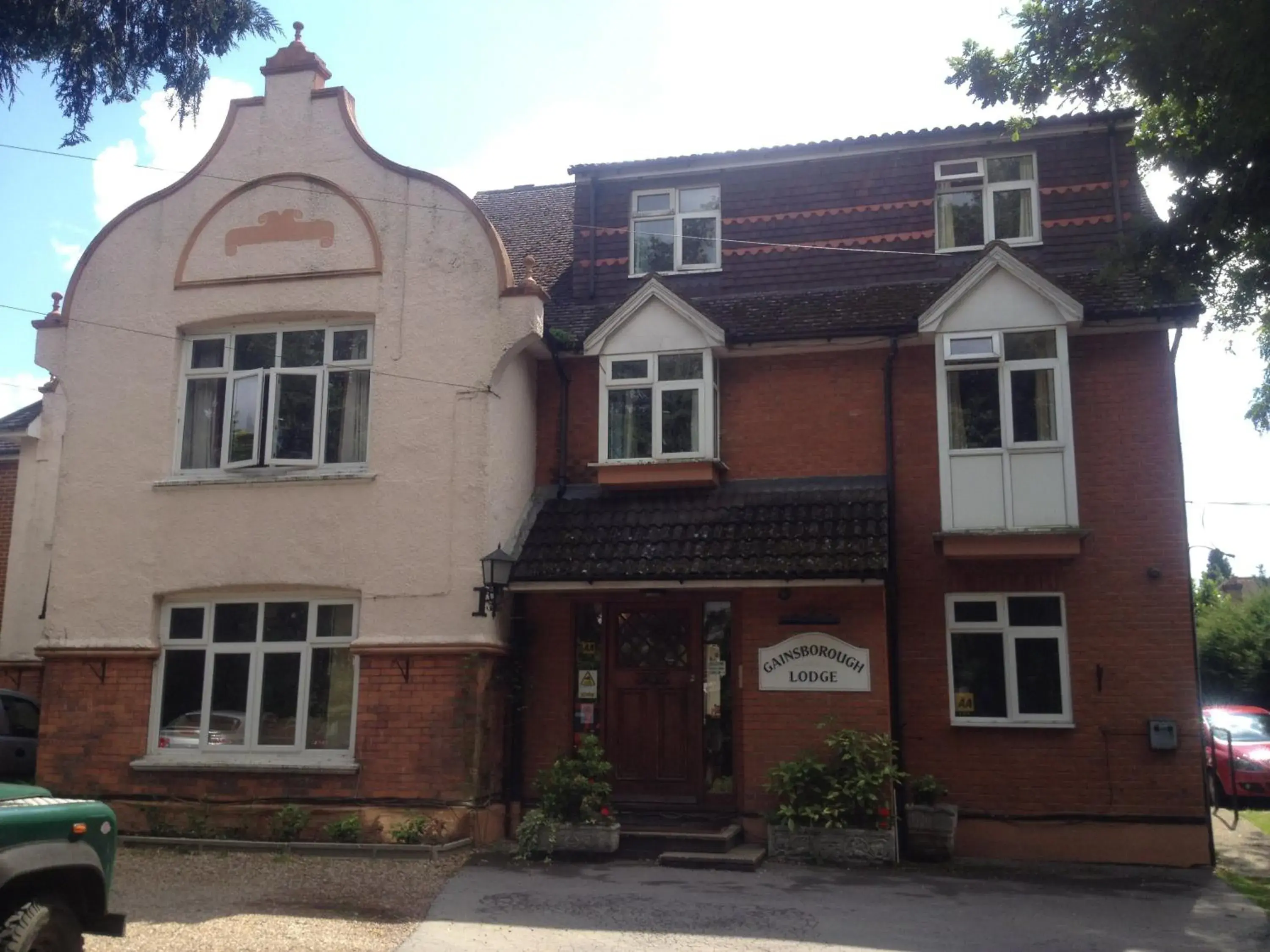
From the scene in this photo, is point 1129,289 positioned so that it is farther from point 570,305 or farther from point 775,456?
point 570,305

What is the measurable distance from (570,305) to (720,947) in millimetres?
9340

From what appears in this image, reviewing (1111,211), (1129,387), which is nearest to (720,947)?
→ (1129,387)

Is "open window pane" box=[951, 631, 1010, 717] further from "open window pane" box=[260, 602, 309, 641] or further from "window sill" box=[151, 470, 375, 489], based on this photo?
"open window pane" box=[260, 602, 309, 641]

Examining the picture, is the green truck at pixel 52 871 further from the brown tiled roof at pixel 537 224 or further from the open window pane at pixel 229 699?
the brown tiled roof at pixel 537 224

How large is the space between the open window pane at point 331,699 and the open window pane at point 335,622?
6.5 inches

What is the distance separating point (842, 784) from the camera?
12109 mm

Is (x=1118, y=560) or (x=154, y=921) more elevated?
(x=1118, y=560)

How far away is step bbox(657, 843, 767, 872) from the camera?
11539 mm

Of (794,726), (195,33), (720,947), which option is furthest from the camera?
(794,726)

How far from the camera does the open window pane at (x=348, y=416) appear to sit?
1395cm

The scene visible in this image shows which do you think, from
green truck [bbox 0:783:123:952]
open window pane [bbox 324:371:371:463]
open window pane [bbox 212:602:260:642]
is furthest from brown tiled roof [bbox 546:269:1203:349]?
green truck [bbox 0:783:123:952]

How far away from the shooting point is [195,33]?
10.8 metres

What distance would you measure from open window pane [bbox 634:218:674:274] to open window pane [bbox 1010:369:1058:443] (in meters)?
4.89

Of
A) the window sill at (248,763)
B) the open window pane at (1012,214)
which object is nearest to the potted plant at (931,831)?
the window sill at (248,763)
